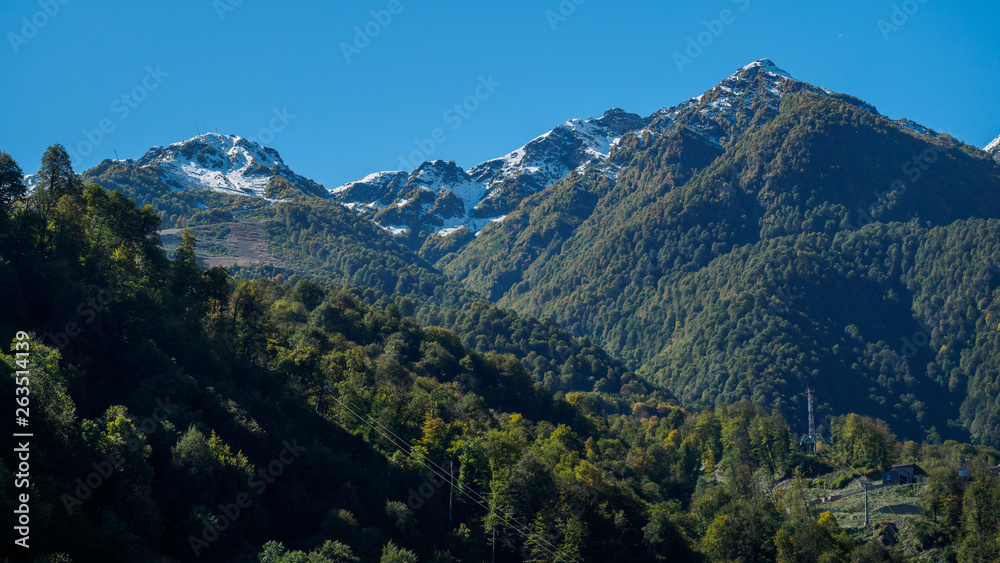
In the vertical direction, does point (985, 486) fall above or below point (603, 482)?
above

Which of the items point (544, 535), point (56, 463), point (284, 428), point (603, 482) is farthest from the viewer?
point (603, 482)

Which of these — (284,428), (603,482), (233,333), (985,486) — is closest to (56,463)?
(284,428)

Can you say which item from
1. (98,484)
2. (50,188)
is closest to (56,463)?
(98,484)

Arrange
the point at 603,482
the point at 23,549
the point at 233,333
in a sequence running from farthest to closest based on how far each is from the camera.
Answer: the point at 603,482 → the point at 233,333 → the point at 23,549

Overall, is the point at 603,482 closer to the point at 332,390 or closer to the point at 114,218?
the point at 332,390

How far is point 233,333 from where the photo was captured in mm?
81688

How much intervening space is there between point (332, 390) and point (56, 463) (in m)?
44.8

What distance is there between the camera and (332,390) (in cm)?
9081

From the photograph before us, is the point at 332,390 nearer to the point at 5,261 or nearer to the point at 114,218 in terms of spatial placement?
the point at 114,218

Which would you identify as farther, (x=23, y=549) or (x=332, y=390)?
(x=332, y=390)

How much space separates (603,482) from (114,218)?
66.2 metres

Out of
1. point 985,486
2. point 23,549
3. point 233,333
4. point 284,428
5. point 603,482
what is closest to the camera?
point 23,549

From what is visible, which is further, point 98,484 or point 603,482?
point 603,482

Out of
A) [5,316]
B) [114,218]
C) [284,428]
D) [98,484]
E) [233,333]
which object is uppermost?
[114,218]
